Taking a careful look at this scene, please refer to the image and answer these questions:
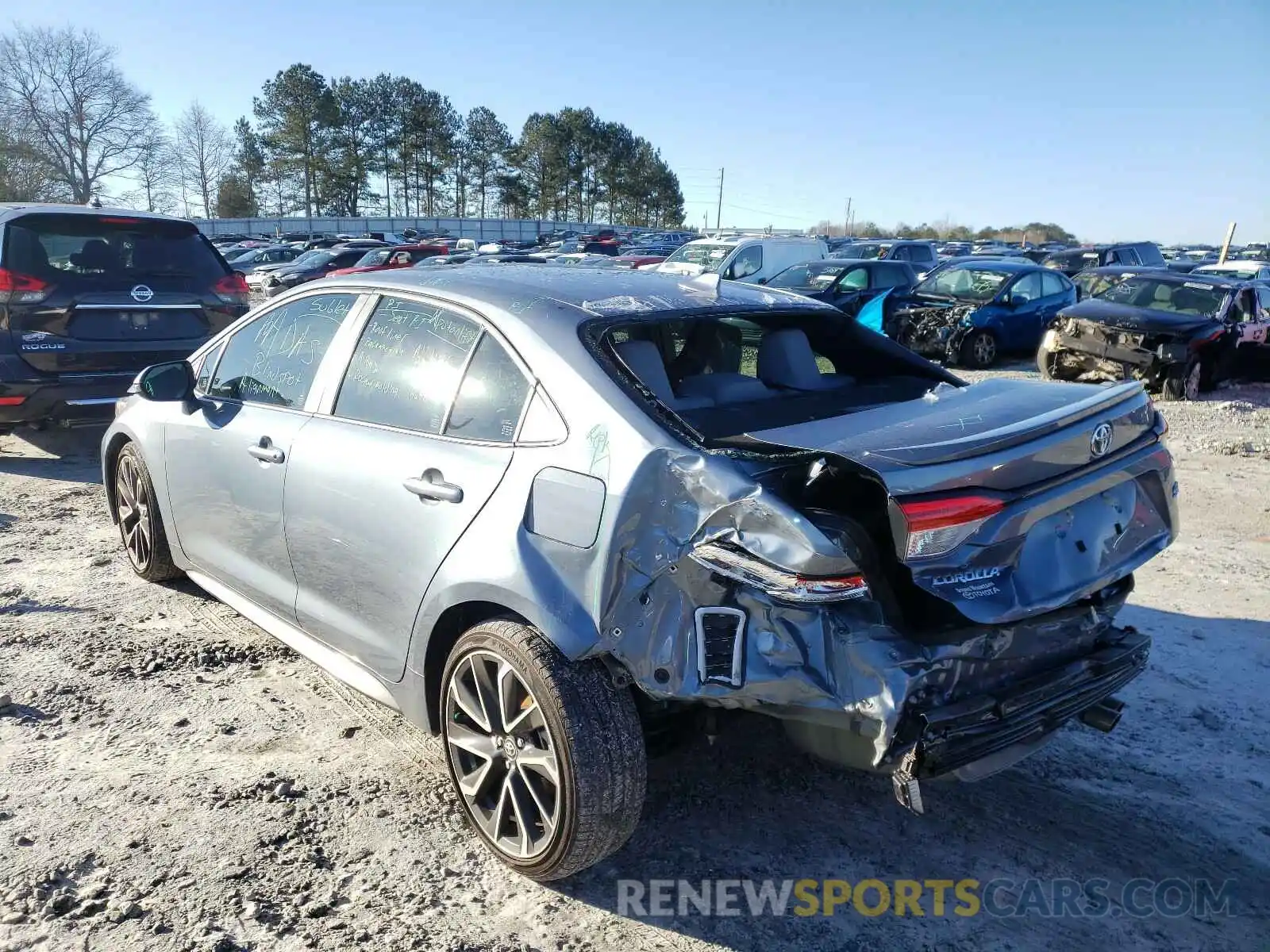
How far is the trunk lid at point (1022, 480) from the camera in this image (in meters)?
2.34

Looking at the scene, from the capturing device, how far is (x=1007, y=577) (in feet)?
8.10

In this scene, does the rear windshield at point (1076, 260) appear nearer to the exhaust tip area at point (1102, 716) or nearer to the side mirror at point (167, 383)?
the exhaust tip area at point (1102, 716)

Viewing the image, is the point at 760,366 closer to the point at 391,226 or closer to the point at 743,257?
the point at 743,257

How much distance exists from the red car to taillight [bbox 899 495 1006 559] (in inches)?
882

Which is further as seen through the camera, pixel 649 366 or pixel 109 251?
pixel 109 251

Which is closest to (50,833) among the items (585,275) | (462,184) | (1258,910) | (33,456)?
(585,275)

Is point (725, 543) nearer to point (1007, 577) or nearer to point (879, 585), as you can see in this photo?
point (879, 585)

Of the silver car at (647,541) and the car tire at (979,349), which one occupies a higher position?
the silver car at (647,541)

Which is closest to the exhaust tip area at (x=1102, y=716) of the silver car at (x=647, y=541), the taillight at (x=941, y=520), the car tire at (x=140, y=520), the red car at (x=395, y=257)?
the silver car at (x=647, y=541)

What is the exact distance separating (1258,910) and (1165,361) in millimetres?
9762

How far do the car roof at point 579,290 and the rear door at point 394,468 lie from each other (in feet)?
0.33

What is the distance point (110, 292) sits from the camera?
23.1 feet

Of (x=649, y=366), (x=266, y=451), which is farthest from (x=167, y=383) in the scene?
(x=649, y=366)

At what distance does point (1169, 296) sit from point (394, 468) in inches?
478
